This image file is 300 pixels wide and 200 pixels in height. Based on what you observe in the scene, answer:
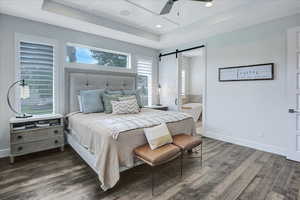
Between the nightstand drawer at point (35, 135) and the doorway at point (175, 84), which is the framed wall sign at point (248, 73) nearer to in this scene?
the doorway at point (175, 84)

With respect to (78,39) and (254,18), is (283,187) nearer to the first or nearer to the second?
(254,18)

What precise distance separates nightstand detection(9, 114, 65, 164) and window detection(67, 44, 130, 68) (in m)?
1.51

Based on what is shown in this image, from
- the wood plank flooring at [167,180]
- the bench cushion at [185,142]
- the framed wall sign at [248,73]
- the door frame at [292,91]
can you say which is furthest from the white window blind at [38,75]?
the door frame at [292,91]

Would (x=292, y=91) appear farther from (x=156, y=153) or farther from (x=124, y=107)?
(x=124, y=107)

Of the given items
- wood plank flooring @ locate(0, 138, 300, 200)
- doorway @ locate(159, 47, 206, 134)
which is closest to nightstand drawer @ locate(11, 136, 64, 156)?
wood plank flooring @ locate(0, 138, 300, 200)

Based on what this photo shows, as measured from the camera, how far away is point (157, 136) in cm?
227

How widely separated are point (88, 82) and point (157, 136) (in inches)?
95.7

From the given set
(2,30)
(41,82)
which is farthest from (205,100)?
(2,30)

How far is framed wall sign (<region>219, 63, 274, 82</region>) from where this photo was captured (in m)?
3.24

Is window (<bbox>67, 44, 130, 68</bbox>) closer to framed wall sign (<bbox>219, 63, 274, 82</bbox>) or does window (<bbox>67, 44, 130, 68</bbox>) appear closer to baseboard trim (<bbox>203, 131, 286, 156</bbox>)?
framed wall sign (<bbox>219, 63, 274, 82</bbox>)

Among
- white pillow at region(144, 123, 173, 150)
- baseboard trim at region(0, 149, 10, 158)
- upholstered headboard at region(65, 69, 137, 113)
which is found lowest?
baseboard trim at region(0, 149, 10, 158)

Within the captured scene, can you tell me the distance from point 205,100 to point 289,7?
96.2 inches

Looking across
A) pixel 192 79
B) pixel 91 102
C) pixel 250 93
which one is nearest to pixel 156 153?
pixel 91 102

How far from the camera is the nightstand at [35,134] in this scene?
273cm
